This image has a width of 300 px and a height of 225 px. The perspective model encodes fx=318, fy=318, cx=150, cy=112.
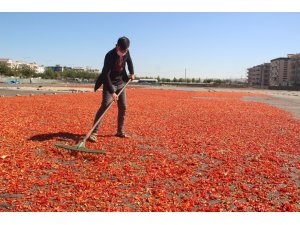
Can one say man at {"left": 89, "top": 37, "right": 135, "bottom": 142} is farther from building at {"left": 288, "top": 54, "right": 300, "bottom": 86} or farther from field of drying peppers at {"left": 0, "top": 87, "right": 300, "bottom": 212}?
building at {"left": 288, "top": 54, "right": 300, "bottom": 86}

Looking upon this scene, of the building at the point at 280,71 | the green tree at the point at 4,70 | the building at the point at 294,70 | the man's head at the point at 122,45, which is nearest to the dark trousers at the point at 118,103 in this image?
the man's head at the point at 122,45

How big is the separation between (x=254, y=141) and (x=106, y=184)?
5.52 m

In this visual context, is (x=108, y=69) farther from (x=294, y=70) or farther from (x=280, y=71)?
(x=280, y=71)

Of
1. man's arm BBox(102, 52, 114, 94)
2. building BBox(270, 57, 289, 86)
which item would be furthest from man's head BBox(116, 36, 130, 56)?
building BBox(270, 57, 289, 86)

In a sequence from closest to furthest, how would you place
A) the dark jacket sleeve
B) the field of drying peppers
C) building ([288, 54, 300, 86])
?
the field of drying peppers
the dark jacket sleeve
building ([288, 54, 300, 86])

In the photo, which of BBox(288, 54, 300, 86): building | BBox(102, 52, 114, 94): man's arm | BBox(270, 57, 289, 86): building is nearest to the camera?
BBox(102, 52, 114, 94): man's arm

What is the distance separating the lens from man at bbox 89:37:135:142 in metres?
7.40

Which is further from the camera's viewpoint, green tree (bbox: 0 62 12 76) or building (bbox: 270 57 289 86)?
building (bbox: 270 57 289 86)

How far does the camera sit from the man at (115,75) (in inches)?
291

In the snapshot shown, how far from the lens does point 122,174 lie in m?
5.35

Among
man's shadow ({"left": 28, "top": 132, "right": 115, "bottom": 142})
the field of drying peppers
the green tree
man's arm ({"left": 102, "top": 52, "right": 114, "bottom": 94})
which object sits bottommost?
the field of drying peppers

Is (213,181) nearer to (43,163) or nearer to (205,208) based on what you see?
(205,208)

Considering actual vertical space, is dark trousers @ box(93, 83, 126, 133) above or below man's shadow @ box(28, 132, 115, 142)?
above
